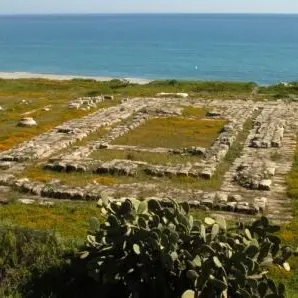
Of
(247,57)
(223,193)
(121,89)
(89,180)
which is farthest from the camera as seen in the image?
(247,57)

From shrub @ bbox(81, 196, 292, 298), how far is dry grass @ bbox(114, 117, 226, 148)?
1713cm

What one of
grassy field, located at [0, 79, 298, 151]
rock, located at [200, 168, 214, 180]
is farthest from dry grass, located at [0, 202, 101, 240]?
grassy field, located at [0, 79, 298, 151]

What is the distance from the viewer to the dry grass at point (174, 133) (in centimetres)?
2980

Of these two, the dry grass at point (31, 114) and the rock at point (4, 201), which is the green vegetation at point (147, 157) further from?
the rock at point (4, 201)

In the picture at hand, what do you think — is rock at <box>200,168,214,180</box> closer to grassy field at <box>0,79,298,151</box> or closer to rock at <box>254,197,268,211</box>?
rock at <box>254,197,268,211</box>

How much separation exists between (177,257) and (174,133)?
21.1 meters

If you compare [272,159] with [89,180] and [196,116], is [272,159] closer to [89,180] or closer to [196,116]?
[89,180]

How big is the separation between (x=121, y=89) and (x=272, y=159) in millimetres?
26130

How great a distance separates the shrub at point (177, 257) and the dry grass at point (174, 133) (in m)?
17.1

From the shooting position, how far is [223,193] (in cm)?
2094

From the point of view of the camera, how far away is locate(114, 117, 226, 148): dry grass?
29797mm

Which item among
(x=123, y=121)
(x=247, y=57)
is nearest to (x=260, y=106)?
(x=123, y=121)

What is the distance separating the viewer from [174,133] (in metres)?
32.1

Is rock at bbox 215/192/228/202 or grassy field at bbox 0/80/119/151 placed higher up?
rock at bbox 215/192/228/202
